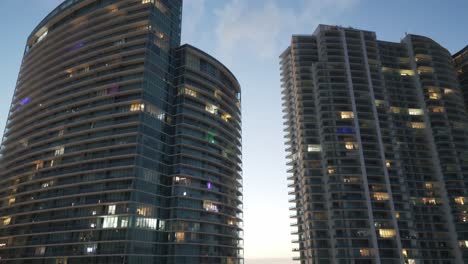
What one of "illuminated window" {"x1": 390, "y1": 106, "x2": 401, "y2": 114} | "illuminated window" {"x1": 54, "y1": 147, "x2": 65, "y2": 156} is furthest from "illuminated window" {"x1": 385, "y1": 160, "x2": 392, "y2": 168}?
"illuminated window" {"x1": 54, "y1": 147, "x2": 65, "y2": 156}

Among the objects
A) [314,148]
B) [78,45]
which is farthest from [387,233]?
[78,45]

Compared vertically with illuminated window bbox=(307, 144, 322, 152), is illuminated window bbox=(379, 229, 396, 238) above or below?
below

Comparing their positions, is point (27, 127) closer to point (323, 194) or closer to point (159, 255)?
point (159, 255)

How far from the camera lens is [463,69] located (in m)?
178

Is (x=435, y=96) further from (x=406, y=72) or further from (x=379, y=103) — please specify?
(x=379, y=103)

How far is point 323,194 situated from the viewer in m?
133

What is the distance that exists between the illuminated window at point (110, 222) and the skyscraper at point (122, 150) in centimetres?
24

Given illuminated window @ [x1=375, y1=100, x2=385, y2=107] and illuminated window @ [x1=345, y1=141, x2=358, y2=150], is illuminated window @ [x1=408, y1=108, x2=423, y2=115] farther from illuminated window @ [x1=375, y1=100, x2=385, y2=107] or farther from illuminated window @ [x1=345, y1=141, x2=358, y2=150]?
illuminated window @ [x1=345, y1=141, x2=358, y2=150]

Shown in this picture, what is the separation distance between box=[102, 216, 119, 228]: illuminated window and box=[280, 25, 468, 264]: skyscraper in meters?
65.6

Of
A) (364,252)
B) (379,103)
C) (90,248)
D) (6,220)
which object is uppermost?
(379,103)

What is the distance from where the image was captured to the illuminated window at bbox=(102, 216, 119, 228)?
94.1 metres

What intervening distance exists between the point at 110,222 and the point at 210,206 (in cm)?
3063

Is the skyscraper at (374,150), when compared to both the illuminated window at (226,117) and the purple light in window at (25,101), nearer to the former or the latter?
the illuminated window at (226,117)

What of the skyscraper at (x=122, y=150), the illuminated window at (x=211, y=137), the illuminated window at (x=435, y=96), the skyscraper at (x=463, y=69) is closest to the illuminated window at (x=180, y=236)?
the skyscraper at (x=122, y=150)
